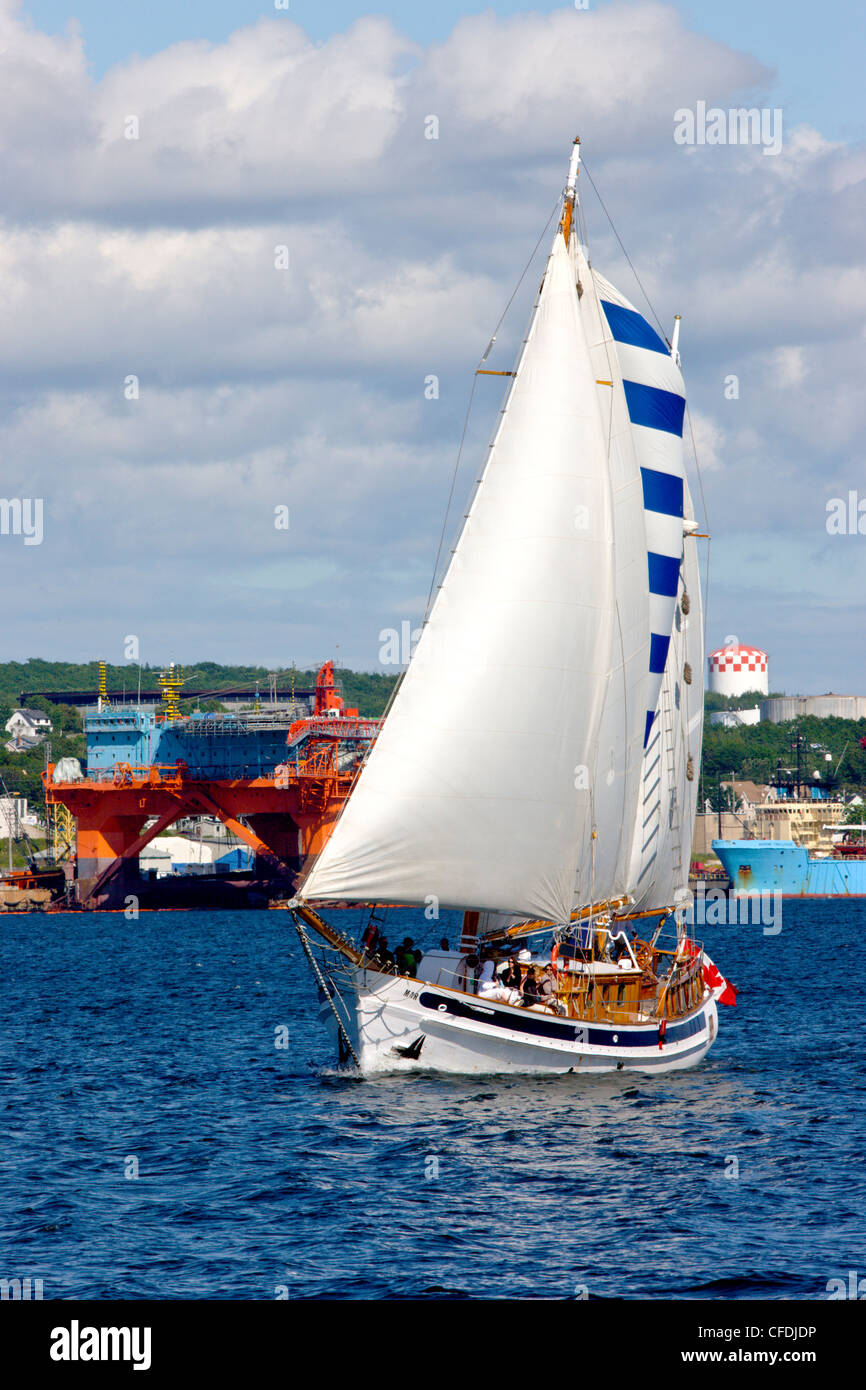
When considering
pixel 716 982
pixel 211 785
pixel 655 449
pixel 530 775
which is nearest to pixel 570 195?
pixel 655 449

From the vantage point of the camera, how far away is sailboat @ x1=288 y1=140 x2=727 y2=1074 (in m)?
32.8

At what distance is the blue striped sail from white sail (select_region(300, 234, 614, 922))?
502 centimetres

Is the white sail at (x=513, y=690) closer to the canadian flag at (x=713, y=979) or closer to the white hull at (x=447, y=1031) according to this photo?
the white hull at (x=447, y=1031)

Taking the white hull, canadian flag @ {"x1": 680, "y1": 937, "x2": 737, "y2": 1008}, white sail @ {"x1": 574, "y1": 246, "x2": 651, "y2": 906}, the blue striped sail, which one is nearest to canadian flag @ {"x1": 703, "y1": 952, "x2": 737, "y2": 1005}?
canadian flag @ {"x1": 680, "y1": 937, "x2": 737, "y2": 1008}

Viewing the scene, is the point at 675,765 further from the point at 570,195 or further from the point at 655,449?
the point at 570,195

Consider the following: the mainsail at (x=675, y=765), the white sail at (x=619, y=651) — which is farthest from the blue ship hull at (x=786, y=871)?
the white sail at (x=619, y=651)

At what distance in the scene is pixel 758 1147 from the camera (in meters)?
30.5

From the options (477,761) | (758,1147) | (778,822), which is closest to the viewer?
(758,1147)

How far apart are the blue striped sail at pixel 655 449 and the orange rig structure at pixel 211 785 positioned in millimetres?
77053

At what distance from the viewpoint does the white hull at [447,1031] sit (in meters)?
32.9

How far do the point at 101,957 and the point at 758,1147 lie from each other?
61379mm

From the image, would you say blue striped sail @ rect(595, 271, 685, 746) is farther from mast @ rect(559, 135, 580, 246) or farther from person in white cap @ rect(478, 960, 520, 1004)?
person in white cap @ rect(478, 960, 520, 1004)
